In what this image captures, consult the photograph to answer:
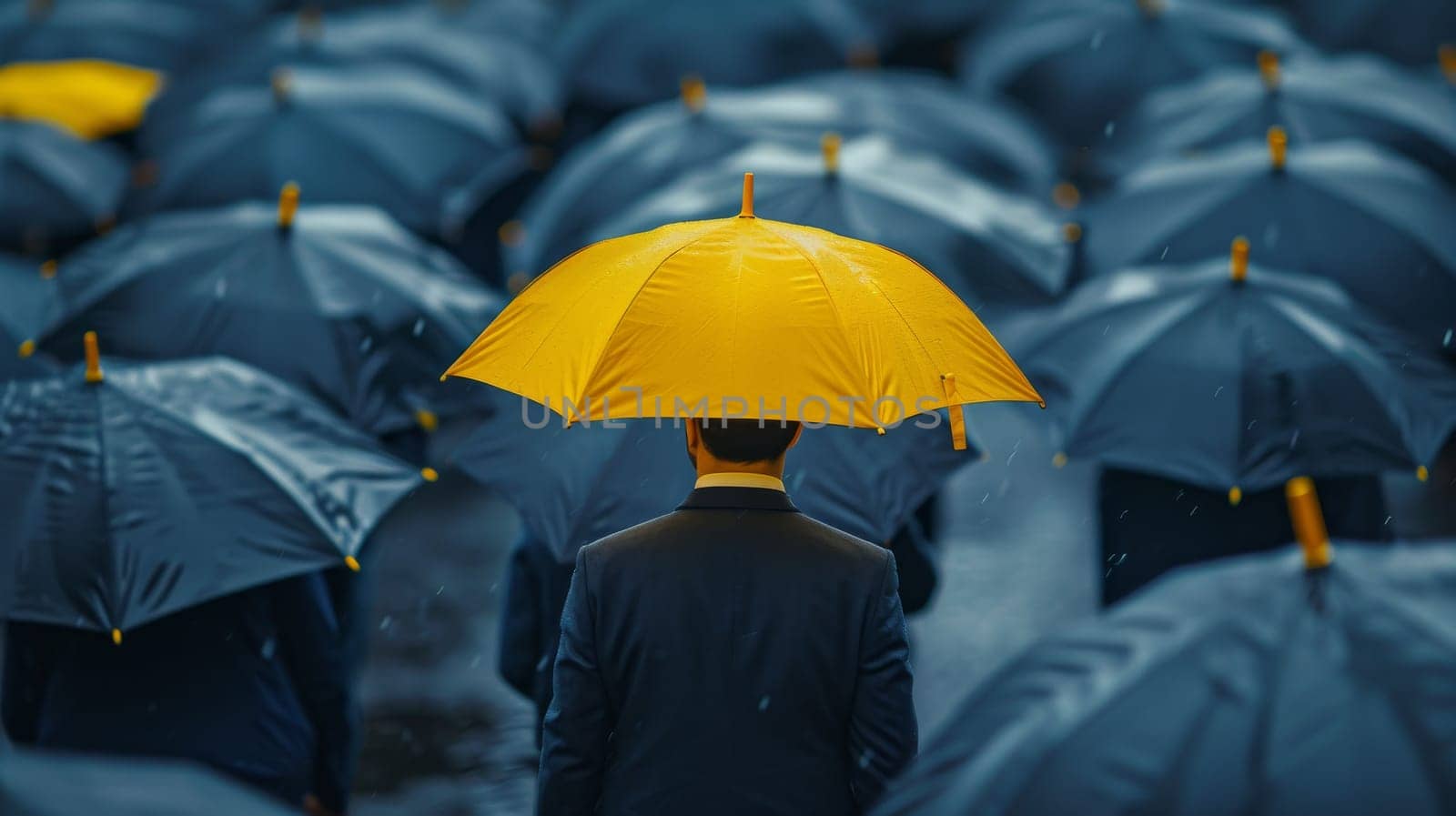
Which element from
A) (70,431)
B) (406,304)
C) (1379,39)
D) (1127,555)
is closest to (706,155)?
(406,304)

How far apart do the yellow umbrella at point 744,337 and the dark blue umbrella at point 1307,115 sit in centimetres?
399

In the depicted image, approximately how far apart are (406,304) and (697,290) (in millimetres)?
2260

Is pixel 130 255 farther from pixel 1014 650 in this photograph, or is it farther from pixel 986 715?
pixel 986 715

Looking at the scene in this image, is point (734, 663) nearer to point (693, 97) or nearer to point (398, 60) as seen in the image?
point (693, 97)

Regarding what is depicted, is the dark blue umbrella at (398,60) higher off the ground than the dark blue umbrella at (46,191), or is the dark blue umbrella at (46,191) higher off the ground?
the dark blue umbrella at (398,60)

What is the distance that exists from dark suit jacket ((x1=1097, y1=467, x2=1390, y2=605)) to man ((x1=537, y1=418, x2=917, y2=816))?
206 cm

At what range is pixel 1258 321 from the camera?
4922 mm

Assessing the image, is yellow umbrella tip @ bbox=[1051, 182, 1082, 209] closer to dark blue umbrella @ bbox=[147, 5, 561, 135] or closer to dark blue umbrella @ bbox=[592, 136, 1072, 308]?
dark blue umbrella @ bbox=[592, 136, 1072, 308]

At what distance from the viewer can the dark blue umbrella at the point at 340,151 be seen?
308 inches

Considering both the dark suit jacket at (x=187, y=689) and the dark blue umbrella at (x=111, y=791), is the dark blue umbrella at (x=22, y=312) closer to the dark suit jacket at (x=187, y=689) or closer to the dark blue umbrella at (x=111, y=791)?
the dark suit jacket at (x=187, y=689)

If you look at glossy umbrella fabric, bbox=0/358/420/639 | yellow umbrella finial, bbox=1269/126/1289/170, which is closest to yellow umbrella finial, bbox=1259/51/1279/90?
yellow umbrella finial, bbox=1269/126/1289/170

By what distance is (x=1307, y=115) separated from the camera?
7.41 meters

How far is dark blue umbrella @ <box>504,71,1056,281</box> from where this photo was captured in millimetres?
7266

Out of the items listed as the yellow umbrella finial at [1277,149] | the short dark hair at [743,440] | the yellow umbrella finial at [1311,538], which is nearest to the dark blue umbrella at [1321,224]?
the yellow umbrella finial at [1277,149]
